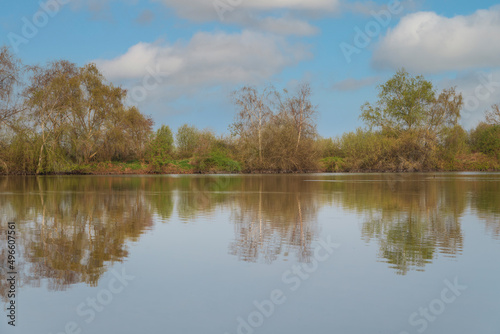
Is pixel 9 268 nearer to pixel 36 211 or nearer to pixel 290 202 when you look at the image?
pixel 36 211

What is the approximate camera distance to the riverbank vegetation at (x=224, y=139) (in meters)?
40.1

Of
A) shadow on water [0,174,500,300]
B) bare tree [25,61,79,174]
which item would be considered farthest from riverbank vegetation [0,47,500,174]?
shadow on water [0,174,500,300]

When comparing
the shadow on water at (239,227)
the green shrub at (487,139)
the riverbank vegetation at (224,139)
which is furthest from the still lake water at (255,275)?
the green shrub at (487,139)

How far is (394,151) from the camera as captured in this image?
47312mm

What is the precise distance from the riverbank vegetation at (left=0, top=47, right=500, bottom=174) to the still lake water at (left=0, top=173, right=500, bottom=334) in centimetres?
3020

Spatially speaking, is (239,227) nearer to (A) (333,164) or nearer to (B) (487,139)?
(A) (333,164)

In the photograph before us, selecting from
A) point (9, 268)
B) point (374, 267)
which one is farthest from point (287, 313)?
point (9, 268)

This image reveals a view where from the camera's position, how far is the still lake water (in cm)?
415

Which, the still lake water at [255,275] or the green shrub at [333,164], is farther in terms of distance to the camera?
the green shrub at [333,164]

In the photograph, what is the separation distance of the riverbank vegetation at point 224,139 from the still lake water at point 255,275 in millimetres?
30198

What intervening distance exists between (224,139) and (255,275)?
41.7 meters

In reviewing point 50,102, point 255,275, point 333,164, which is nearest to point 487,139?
point 333,164

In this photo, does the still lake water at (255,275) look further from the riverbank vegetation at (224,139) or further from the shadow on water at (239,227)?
the riverbank vegetation at (224,139)

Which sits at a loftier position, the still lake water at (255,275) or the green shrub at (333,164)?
the green shrub at (333,164)
